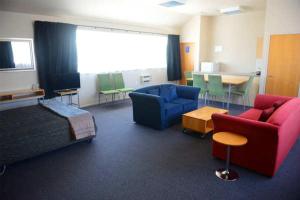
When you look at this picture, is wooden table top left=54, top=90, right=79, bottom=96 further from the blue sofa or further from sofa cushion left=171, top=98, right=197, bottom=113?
sofa cushion left=171, top=98, right=197, bottom=113

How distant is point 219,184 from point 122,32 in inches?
216

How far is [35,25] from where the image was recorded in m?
→ 4.89

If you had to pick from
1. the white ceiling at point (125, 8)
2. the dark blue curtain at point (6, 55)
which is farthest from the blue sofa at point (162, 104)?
the dark blue curtain at point (6, 55)

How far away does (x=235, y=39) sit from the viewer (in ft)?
24.7

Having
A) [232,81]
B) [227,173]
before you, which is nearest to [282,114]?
[227,173]

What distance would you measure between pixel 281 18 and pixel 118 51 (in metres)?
4.45

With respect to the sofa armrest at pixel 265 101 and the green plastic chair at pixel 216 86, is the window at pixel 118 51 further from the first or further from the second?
the sofa armrest at pixel 265 101

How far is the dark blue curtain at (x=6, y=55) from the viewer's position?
455 centimetres

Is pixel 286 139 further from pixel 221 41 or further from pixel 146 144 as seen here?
pixel 221 41

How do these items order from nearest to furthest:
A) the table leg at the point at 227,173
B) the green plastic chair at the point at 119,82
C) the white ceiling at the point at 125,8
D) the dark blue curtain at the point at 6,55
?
the table leg at the point at 227,173 → the dark blue curtain at the point at 6,55 → the white ceiling at the point at 125,8 → the green plastic chair at the point at 119,82

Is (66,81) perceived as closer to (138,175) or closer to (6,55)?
(6,55)

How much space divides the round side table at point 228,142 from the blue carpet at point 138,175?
9 centimetres

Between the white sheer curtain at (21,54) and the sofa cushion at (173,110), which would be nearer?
the sofa cushion at (173,110)

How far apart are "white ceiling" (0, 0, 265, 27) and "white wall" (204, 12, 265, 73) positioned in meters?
0.65
